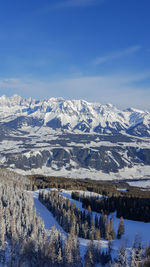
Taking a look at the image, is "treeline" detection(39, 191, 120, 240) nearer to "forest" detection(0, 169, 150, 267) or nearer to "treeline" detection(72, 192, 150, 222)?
"forest" detection(0, 169, 150, 267)

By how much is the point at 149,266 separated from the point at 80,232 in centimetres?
5197

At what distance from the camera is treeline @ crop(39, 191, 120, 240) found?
376 feet

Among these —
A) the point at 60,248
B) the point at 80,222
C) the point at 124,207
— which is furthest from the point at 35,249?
the point at 124,207

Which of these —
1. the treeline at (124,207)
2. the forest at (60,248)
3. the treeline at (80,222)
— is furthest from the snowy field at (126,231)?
the treeline at (124,207)

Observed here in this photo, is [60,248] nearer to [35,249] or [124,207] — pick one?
[35,249]

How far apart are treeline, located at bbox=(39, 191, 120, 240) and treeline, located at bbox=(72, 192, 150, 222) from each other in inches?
640

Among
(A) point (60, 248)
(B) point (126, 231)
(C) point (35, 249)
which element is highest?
(A) point (60, 248)

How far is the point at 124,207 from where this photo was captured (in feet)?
499

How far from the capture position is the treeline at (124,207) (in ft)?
474

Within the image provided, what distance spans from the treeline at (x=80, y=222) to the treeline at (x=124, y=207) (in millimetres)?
16247

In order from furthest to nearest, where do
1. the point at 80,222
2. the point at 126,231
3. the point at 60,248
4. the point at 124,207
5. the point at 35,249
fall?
1. the point at 124,207
2. the point at 126,231
3. the point at 80,222
4. the point at 35,249
5. the point at 60,248

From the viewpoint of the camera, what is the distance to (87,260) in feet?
273

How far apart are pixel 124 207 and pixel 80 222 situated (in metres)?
40.5

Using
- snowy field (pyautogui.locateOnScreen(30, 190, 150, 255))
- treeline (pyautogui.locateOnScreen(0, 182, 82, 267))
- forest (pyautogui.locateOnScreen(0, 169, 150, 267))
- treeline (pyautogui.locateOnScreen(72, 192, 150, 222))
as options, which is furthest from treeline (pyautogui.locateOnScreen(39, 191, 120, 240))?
treeline (pyautogui.locateOnScreen(72, 192, 150, 222))
